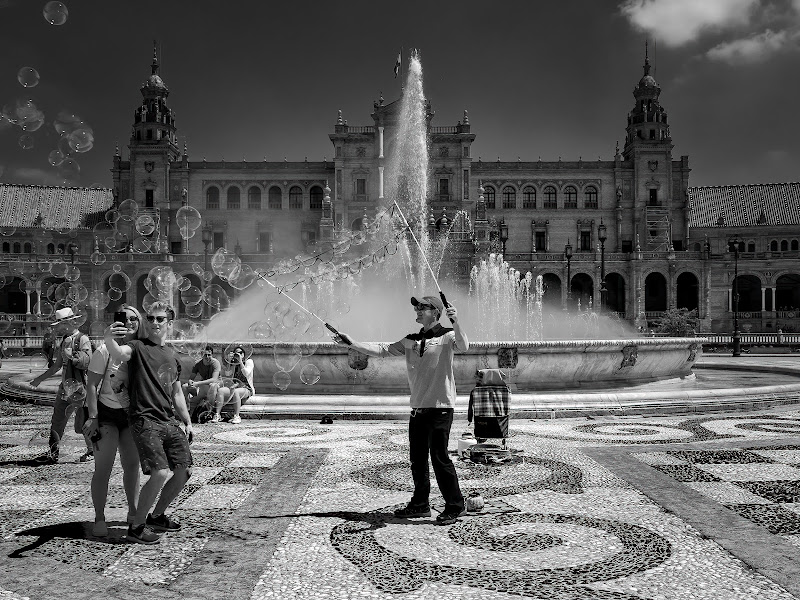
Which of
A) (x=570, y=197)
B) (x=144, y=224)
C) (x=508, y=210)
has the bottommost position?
(x=144, y=224)

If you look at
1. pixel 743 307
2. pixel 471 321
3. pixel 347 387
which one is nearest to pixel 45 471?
pixel 347 387

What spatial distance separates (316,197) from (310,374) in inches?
2581

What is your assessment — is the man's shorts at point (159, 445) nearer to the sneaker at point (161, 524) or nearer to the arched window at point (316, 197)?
the sneaker at point (161, 524)

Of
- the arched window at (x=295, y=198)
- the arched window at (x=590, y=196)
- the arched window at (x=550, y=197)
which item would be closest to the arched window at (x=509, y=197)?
the arched window at (x=550, y=197)

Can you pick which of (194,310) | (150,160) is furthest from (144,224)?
(150,160)

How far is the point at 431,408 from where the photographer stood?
576cm

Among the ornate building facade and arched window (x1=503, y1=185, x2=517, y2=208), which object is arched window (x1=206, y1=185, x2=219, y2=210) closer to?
the ornate building facade

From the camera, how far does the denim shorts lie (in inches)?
211

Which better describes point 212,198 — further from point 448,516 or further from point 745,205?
point 448,516

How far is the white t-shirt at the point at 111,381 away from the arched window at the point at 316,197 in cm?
7126

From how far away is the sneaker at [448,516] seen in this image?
18.4 feet

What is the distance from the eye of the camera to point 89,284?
65562 mm

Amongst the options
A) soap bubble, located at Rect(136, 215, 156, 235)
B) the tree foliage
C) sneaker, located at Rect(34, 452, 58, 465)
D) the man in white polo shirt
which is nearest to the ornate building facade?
the tree foliage

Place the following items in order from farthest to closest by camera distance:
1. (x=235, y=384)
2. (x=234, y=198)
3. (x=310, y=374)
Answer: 1. (x=234, y=198)
2. (x=235, y=384)
3. (x=310, y=374)
